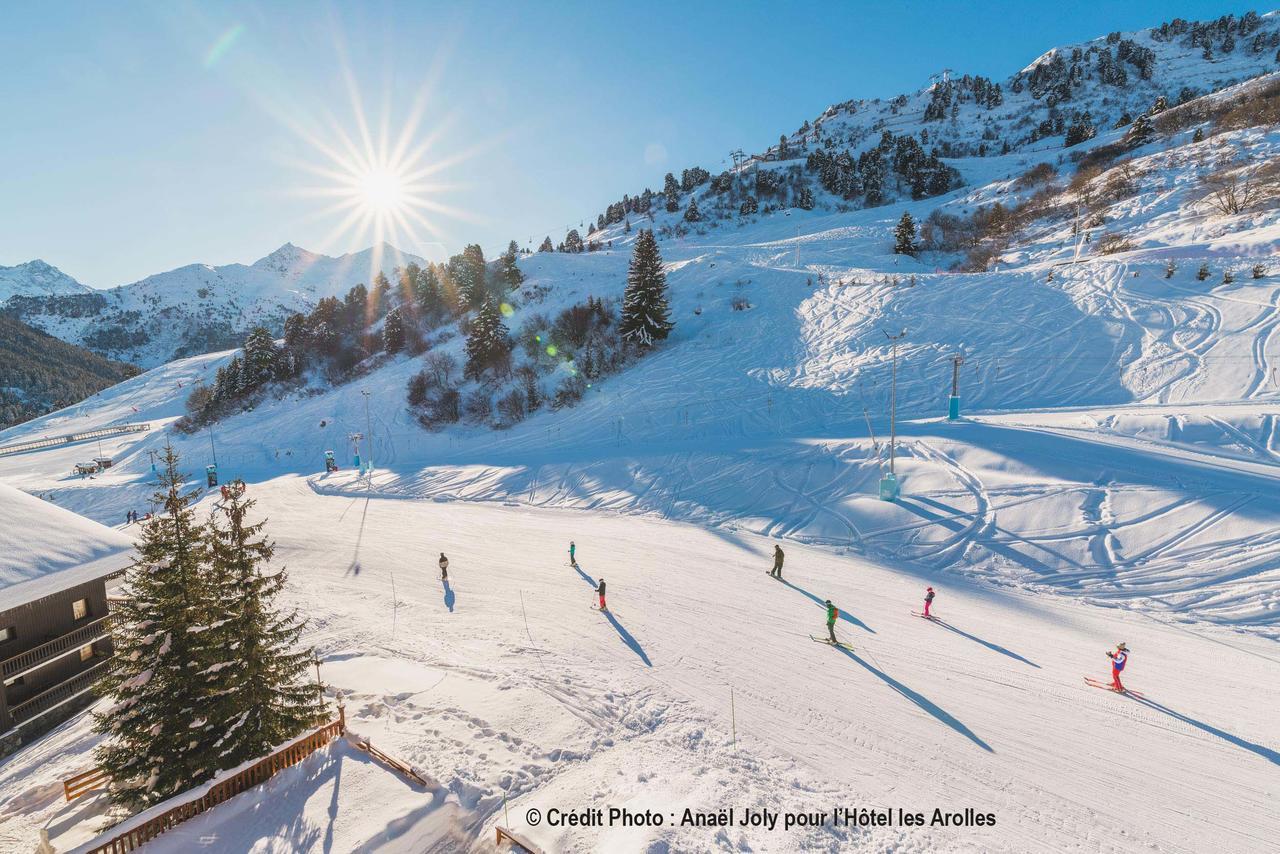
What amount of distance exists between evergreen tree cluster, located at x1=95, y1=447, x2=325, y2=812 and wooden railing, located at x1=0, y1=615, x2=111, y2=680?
5.38 meters

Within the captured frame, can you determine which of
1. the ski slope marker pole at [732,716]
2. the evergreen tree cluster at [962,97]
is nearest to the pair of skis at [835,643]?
the ski slope marker pole at [732,716]

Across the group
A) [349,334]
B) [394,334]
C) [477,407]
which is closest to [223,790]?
[477,407]

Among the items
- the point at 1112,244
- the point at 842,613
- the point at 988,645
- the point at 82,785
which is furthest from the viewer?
the point at 1112,244

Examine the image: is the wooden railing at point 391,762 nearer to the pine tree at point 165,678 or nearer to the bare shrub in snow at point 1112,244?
the pine tree at point 165,678

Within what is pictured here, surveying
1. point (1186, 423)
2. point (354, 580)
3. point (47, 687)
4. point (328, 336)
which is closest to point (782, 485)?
point (1186, 423)

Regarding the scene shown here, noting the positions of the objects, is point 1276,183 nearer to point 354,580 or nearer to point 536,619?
point 536,619

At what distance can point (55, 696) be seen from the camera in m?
13.7

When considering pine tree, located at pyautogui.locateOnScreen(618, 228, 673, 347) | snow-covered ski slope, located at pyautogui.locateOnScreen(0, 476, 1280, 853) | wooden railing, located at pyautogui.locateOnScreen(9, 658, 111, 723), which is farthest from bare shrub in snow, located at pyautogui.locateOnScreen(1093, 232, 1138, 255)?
wooden railing, located at pyautogui.locateOnScreen(9, 658, 111, 723)

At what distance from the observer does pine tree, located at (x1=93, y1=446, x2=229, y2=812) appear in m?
8.27

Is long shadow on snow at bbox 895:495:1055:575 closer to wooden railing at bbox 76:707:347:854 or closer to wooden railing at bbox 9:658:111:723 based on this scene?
wooden railing at bbox 76:707:347:854

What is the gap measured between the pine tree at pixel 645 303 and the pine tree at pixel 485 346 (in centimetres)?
1272

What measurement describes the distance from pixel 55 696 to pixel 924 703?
22903 mm

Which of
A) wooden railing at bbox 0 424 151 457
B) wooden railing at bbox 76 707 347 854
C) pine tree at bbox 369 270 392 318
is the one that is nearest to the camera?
wooden railing at bbox 76 707 347 854

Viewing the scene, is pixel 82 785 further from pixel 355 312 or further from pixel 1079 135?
pixel 1079 135
